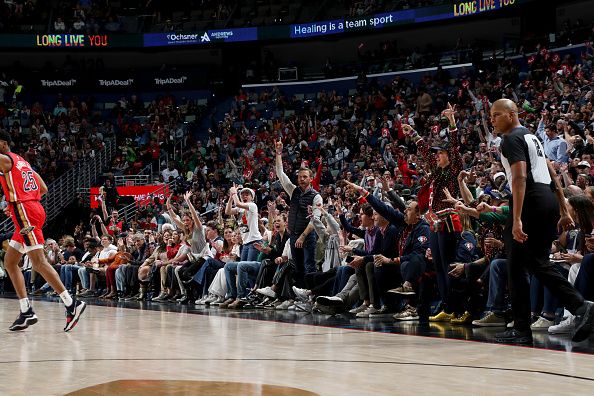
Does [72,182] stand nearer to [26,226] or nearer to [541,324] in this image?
[26,226]

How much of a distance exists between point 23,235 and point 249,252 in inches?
167

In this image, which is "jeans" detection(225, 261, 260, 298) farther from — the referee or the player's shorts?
the referee

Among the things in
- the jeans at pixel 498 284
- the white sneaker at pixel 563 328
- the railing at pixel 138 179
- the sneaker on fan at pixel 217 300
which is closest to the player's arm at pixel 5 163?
the sneaker on fan at pixel 217 300

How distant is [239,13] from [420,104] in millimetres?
10776

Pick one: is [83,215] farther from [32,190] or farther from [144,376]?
[144,376]

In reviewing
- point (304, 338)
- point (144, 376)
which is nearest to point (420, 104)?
point (304, 338)

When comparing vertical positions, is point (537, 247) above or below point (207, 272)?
above

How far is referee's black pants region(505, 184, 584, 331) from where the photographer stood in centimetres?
605

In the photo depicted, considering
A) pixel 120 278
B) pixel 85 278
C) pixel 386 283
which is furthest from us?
pixel 85 278

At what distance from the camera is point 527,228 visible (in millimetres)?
6098

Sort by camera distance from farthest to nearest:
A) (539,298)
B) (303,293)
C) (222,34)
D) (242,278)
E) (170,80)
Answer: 1. (170,80)
2. (222,34)
3. (242,278)
4. (303,293)
5. (539,298)

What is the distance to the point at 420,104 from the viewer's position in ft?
75.0

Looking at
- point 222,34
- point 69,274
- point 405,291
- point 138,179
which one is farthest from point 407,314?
point 222,34

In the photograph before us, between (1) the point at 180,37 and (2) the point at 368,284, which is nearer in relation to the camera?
(2) the point at 368,284
